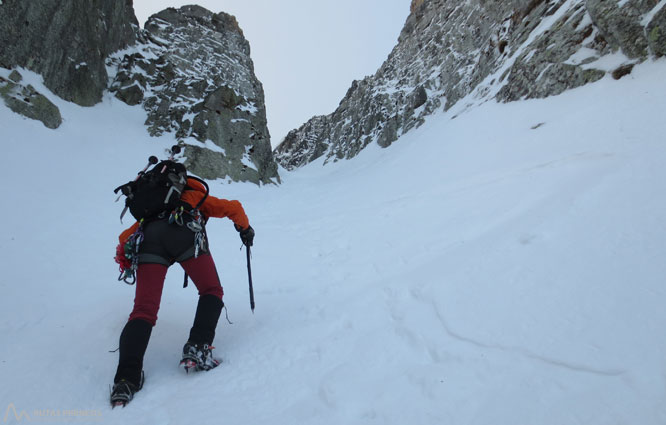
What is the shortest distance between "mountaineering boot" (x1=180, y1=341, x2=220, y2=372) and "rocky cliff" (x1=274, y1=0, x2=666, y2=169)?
508 inches

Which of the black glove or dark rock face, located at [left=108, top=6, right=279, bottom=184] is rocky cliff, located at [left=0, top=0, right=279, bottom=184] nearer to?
dark rock face, located at [left=108, top=6, right=279, bottom=184]

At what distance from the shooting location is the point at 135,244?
2.94m

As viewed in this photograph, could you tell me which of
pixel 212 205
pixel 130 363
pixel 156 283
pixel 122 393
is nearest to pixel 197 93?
pixel 212 205

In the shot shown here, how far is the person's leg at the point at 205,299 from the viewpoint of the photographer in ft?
9.16

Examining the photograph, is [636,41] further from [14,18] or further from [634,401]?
[14,18]

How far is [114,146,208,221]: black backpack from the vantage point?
308 centimetres

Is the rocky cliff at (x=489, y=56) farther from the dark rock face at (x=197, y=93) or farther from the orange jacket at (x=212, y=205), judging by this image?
the dark rock face at (x=197, y=93)

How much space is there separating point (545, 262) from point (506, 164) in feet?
18.1

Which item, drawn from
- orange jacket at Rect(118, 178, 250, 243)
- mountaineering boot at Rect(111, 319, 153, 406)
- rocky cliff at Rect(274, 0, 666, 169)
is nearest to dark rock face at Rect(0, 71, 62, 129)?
orange jacket at Rect(118, 178, 250, 243)

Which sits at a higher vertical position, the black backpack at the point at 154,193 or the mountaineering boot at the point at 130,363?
the black backpack at the point at 154,193

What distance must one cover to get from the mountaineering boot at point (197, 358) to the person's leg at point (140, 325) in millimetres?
339

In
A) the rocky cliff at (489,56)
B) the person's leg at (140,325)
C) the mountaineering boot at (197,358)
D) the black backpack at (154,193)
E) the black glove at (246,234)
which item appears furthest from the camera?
the rocky cliff at (489,56)

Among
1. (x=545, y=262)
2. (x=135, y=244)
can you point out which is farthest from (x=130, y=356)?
(x=545, y=262)

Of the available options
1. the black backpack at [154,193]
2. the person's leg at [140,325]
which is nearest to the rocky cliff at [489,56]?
the black backpack at [154,193]
